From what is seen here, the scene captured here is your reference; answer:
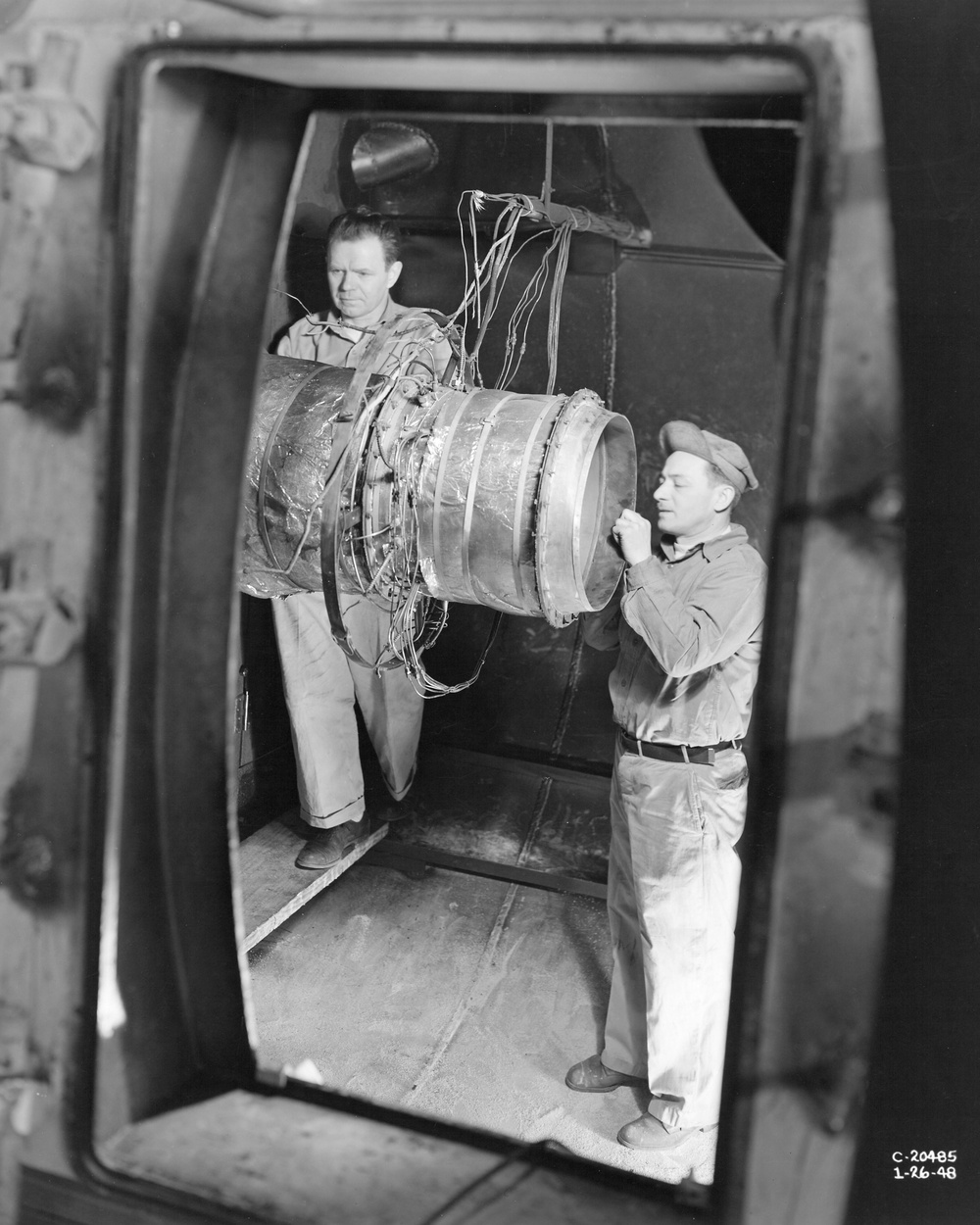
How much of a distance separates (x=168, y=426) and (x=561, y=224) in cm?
241

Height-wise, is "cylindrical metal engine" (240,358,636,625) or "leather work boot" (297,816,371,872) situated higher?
"cylindrical metal engine" (240,358,636,625)

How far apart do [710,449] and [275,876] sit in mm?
2088

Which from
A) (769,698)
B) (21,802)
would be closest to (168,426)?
(21,802)

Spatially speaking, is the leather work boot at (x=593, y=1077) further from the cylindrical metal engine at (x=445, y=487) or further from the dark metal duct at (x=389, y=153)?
the dark metal duct at (x=389, y=153)

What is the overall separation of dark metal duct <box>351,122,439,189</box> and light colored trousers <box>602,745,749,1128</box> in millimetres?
2145

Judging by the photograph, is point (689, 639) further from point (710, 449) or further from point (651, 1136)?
point (651, 1136)

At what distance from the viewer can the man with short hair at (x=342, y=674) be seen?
11.1 feet

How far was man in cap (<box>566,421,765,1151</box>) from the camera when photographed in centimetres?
282

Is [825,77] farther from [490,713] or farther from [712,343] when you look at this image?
[490,713]

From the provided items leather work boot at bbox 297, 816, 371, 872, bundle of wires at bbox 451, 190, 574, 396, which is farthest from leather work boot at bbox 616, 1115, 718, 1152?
bundle of wires at bbox 451, 190, 574, 396

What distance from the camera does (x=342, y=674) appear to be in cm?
383

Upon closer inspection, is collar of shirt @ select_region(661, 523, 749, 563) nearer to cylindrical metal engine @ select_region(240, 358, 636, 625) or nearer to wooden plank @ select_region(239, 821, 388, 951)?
cylindrical metal engine @ select_region(240, 358, 636, 625)

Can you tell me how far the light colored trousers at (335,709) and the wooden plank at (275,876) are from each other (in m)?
0.14

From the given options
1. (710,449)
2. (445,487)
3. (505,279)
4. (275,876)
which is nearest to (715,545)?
(710,449)
